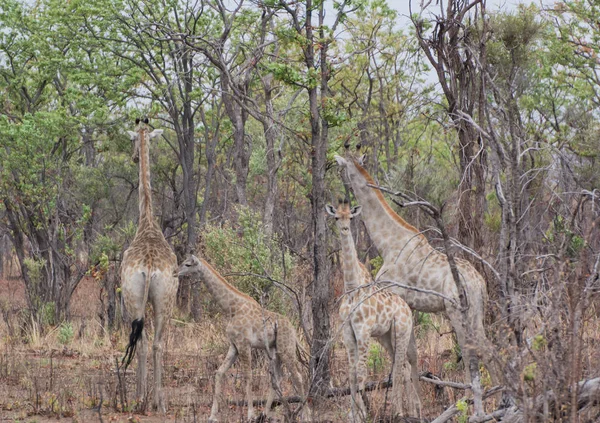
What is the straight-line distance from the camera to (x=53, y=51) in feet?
49.4

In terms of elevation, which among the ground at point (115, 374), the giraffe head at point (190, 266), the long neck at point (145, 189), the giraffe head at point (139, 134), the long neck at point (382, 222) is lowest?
the ground at point (115, 374)

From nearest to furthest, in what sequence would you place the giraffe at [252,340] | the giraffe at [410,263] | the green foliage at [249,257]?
1. the giraffe at [410,263]
2. the giraffe at [252,340]
3. the green foliage at [249,257]

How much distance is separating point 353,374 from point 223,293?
187 cm

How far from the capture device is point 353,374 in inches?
260

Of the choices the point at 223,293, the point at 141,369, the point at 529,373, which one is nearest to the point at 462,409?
the point at 529,373

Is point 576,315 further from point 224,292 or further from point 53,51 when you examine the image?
point 53,51

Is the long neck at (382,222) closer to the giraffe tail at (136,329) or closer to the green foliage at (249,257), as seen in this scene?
the giraffe tail at (136,329)

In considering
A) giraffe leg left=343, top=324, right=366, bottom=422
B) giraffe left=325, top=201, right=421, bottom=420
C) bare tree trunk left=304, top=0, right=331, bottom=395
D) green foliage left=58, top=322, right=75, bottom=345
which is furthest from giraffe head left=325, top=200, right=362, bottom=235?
green foliage left=58, top=322, right=75, bottom=345

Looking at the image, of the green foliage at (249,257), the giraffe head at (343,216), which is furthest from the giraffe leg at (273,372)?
the green foliage at (249,257)

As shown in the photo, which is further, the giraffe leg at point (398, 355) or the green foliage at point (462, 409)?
the giraffe leg at point (398, 355)

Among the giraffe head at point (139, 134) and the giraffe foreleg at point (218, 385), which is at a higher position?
the giraffe head at point (139, 134)

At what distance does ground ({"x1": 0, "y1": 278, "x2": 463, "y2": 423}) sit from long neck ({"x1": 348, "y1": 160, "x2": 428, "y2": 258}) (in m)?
1.01

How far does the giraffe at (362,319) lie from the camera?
21.6 ft

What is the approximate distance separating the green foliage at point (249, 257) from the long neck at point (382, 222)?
10.9 feet
